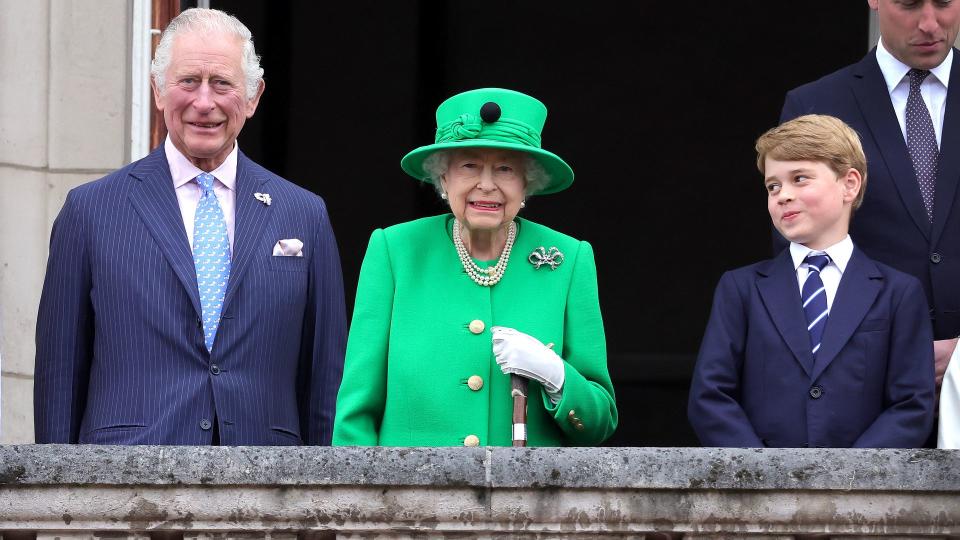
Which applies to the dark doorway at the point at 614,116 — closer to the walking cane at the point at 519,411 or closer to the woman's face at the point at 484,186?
the woman's face at the point at 484,186

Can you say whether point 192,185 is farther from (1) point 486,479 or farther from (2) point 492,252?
(1) point 486,479

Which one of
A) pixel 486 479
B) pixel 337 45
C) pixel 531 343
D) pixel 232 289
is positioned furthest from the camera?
pixel 337 45

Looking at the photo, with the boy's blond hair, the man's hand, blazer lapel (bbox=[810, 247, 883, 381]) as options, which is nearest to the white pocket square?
the boy's blond hair

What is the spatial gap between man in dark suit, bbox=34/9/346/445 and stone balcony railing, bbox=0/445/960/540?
2.57 feet

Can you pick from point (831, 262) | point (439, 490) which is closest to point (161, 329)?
point (439, 490)

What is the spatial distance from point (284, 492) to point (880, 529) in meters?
1.12

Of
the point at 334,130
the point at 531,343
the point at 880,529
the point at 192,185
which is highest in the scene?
the point at 334,130

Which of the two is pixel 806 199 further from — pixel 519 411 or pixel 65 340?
pixel 65 340

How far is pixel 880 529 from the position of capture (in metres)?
3.93

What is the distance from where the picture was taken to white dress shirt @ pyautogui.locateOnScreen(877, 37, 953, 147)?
16.9ft

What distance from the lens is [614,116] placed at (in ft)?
35.8

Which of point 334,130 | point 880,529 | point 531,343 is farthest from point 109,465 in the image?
point 334,130

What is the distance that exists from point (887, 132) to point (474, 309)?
119 centimetres

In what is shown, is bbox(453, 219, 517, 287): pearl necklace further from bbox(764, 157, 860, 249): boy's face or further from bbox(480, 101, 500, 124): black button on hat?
bbox(764, 157, 860, 249): boy's face
